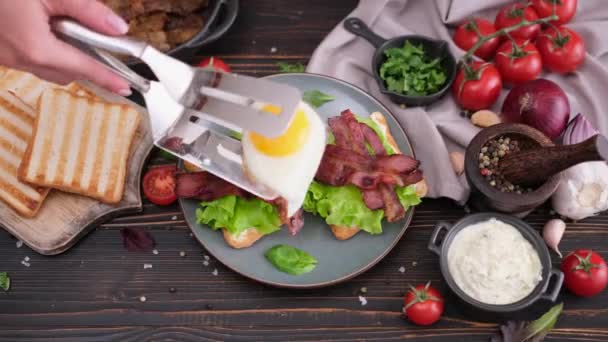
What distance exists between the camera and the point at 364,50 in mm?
3328

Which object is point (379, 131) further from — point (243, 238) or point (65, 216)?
point (65, 216)

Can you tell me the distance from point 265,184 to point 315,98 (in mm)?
737

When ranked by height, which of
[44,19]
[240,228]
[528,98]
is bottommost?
[240,228]

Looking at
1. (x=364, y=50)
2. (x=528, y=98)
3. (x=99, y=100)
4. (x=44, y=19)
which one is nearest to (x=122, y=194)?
(x=99, y=100)

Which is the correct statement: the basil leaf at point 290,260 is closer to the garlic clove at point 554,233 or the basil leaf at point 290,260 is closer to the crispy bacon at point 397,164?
the crispy bacon at point 397,164

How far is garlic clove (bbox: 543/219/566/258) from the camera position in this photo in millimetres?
2832

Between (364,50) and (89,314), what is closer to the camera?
(89,314)

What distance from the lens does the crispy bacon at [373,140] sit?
111 inches

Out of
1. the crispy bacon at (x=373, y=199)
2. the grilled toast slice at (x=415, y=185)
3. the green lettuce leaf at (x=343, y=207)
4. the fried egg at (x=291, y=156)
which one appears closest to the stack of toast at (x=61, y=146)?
the fried egg at (x=291, y=156)

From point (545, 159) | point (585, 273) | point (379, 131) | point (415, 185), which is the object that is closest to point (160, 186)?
point (379, 131)

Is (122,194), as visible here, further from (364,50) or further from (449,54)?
(449,54)

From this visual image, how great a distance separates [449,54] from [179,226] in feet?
5.36

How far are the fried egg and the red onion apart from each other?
1.04m

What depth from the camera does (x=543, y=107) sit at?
2.88m
